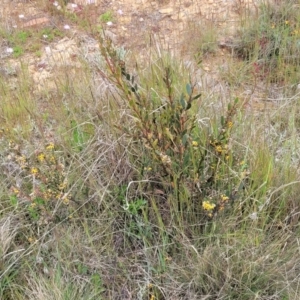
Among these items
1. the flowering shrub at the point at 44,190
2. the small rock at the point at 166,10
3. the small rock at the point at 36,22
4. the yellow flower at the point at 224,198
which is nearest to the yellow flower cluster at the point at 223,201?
the yellow flower at the point at 224,198

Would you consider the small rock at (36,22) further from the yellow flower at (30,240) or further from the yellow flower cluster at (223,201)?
the yellow flower cluster at (223,201)

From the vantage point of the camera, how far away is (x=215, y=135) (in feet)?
7.14

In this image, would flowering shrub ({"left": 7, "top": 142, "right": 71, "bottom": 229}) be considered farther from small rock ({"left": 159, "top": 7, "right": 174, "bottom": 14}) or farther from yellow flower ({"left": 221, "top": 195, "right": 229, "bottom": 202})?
small rock ({"left": 159, "top": 7, "right": 174, "bottom": 14})

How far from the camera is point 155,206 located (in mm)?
1917

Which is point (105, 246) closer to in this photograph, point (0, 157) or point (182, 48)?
point (0, 157)

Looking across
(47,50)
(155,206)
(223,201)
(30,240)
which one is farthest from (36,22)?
(223,201)

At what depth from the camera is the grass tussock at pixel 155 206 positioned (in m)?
1.81

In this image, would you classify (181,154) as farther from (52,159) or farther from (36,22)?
(36,22)

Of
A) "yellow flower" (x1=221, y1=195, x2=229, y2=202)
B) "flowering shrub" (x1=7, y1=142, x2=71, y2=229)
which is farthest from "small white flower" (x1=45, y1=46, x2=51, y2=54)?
"yellow flower" (x1=221, y1=195, x2=229, y2=202)

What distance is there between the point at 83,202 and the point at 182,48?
5.12 feet

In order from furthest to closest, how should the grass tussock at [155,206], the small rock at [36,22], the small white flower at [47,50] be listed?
the small rock at [36,22], the small white flower at [47,50], the grass tussock at [155,206]

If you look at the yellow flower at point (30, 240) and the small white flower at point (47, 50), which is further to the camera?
the small white flower at point (47, 50)

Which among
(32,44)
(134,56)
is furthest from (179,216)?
(32,44)

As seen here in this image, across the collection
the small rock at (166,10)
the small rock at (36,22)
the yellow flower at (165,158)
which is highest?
the small rock at (36,22)
